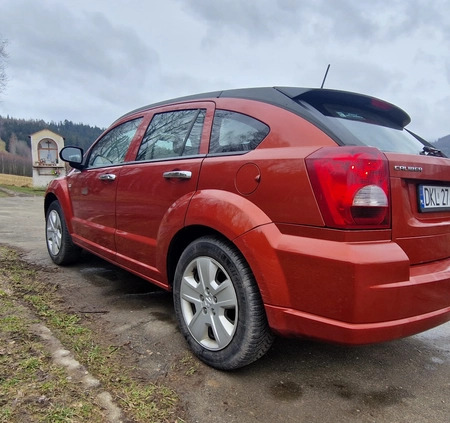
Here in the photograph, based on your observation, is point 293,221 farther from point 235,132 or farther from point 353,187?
point 235,132

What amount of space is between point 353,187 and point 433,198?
23.4 inches

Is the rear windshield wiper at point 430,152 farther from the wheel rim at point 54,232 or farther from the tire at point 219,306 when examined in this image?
the wheel rim at point 54,232

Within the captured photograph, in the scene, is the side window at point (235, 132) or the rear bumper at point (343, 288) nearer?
the rear bumper at point (343, 288)

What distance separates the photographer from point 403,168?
174cm

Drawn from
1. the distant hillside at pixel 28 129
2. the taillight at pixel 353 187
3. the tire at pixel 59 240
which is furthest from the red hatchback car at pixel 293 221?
the distant hillside at pixel 28 129

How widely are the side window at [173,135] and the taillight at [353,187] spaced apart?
1013mm

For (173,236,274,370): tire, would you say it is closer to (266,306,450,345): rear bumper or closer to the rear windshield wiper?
(266,306,450,345): rear bumper

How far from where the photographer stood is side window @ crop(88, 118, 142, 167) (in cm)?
321

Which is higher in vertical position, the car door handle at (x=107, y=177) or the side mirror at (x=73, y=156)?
the side mirror at (x=73, y=156)

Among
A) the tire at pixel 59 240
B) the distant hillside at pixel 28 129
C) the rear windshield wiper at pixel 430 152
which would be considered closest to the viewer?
the rear windshield wiper at pixel 430 152

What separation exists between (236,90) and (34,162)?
20.6m

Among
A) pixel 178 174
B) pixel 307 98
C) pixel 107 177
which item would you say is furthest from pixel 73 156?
pixel 307 98

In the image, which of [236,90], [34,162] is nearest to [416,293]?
[236,90]

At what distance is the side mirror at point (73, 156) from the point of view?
3.80m
